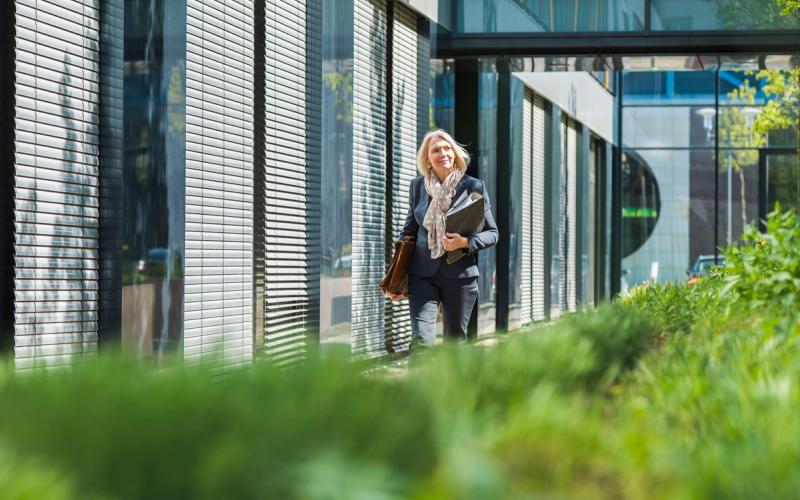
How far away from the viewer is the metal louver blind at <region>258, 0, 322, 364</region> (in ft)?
25.3

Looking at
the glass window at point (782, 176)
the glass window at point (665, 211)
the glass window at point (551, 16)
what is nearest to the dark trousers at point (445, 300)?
the glass window at point (551, 16)

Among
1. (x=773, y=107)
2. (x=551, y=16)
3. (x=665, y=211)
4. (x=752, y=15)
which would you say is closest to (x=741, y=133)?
(x=665, y=211)

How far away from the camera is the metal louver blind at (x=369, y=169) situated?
9367mm

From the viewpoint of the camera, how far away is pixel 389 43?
1018cm

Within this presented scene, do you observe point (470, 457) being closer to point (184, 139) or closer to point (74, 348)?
point (74, 348)

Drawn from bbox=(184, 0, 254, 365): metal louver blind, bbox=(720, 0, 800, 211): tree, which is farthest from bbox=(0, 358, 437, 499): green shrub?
bbox=(720, 0, 800, 211): tree

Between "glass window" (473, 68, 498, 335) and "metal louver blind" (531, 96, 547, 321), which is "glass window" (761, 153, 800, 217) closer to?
"metal louver blind" (531, 96, 547, 321)

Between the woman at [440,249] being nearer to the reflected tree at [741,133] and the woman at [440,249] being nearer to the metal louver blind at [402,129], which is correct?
the metal louver blind at [402,129]

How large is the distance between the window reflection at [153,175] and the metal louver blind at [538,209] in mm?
9809

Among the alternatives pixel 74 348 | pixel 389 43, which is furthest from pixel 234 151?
pixel 389 43

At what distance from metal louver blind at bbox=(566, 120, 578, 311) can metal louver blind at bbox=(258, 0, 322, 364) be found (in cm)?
1060

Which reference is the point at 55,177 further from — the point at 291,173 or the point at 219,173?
the point at 291,173

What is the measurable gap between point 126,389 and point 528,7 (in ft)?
32.5

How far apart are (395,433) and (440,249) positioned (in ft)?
14.5
